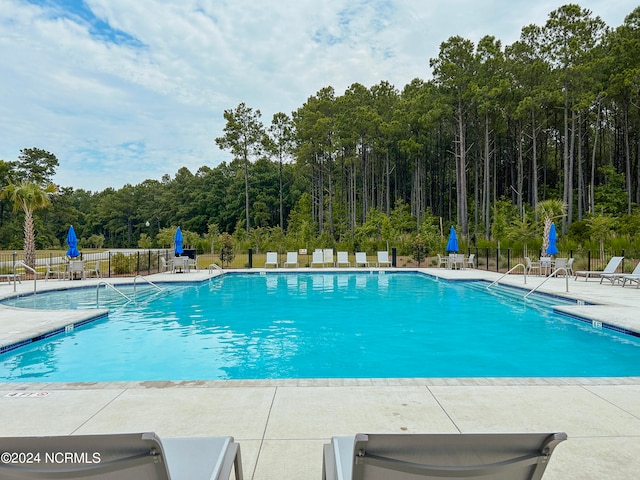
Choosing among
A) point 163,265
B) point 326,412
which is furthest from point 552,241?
point 163,265

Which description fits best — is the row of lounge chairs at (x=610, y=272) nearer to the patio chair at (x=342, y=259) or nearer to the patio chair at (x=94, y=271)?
the patio chair at (x=342, y=259)

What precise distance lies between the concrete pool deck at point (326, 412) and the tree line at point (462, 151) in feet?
59.1

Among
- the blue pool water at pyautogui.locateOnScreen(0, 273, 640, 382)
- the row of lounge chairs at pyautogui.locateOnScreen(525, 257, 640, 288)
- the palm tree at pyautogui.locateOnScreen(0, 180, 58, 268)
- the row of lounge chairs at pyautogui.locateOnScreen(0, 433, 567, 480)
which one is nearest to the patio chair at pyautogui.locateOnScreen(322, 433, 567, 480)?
the row of lounge chairs at pyautogui.locateOnScreen(0, 433, 567, 480)

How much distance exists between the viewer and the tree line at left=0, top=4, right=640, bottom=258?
77.5 feet

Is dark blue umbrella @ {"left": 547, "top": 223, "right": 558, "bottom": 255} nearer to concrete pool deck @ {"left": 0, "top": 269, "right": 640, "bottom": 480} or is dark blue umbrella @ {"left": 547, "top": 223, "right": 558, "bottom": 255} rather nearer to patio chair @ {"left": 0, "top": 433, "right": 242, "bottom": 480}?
concrete pool deck @ {"left": 0, "top": 269, "right": 640, "bottom": 480}

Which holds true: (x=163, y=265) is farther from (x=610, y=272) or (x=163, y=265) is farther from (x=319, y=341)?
(x=610, y=272)

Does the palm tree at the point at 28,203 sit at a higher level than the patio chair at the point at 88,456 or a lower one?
higher

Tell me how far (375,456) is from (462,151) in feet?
84.6

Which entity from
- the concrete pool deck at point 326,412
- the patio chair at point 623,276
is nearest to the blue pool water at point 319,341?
the concrete pool deck at point 326,412

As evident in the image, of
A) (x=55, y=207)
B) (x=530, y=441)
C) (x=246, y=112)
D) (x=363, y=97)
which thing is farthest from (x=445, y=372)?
(x=55, y=207)

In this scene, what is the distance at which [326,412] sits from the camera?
127 inches

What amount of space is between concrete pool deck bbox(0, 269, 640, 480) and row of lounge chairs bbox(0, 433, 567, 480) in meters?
1.12

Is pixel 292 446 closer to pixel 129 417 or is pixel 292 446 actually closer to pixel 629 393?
pixel 129 417

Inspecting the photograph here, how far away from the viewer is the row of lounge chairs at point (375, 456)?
1.22 metres
